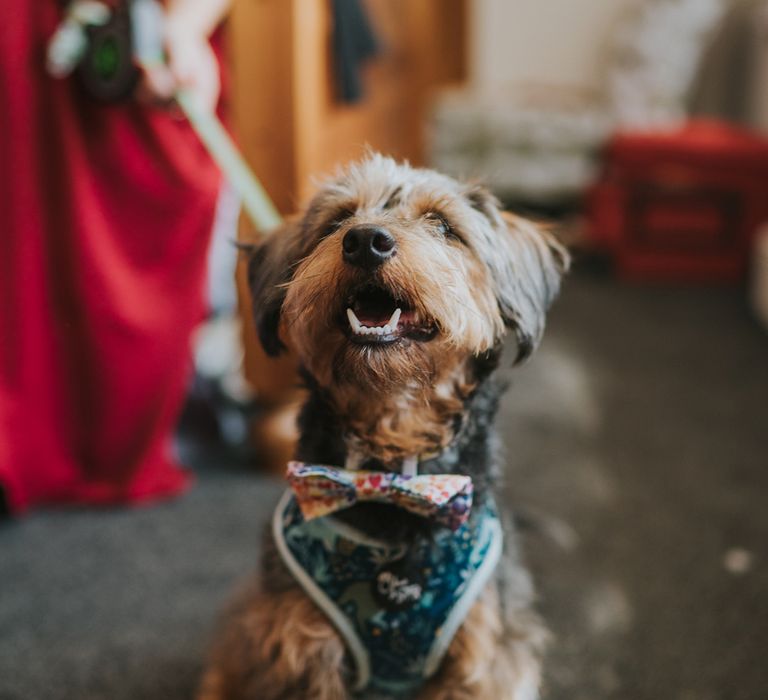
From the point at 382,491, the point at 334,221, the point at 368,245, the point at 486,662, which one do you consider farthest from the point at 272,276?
the point at 486,662

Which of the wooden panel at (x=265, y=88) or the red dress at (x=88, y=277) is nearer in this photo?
the red dress at (x=88, y=277)

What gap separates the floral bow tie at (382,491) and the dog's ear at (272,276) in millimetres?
224

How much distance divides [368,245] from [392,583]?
1.46 ft

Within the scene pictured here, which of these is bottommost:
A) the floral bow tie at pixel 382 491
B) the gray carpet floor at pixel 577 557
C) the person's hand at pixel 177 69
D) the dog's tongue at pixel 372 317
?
the gray carpet floor at pixel 577 557

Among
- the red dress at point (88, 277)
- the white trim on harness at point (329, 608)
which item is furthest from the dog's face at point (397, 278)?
the red dress at point (88, 277)

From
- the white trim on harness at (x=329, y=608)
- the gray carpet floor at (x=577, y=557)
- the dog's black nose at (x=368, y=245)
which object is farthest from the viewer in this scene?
the gray carpet floor at (x=577, y=557)

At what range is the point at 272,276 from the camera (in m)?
1.15

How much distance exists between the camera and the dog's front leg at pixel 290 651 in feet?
3.51

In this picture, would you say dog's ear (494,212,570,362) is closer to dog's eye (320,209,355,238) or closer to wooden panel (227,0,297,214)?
dog's eye (320,209,355,238)

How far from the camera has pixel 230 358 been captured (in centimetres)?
271

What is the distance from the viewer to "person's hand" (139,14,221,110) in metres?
1.58

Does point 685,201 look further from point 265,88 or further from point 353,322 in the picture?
point 353,322

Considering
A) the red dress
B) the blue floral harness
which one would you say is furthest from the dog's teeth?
the red dress

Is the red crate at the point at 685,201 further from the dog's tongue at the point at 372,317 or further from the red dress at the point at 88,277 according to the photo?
the dog's tongue at the point at 372,317
